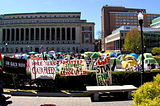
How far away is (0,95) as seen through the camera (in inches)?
320

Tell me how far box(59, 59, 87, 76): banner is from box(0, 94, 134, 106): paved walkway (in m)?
1.92

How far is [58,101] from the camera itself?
8.24 m

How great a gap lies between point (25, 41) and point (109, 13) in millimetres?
65576

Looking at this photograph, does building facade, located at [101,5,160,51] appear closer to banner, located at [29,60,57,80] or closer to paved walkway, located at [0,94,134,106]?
banner, located at [29,60,57,80]

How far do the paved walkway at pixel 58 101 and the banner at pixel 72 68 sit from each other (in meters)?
1.92

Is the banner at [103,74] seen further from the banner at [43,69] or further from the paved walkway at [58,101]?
the banner at [43,69]

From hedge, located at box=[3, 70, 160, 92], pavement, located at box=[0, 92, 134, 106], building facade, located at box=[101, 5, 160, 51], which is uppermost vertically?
building facade, located at box=[101, 5, 160, 51]

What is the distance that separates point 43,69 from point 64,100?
3024 mm

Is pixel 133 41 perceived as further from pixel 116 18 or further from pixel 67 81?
pixel 116 18

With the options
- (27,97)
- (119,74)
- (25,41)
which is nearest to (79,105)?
(27,97)

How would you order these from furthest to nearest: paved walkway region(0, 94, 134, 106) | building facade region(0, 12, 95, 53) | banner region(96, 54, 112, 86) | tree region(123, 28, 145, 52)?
building facade region(0, 12, 95, 53), tree region(123, 28, 145, 52), banner region(96, 54, 112, 86), paved walkway region(0, 94, 134, 106)

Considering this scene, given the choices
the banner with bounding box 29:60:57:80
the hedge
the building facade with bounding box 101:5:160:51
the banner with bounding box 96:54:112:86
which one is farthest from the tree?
the building facade with bounding box 101:5:160:51

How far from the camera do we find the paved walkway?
7.74m

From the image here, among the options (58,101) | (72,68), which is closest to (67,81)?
(72,68)
